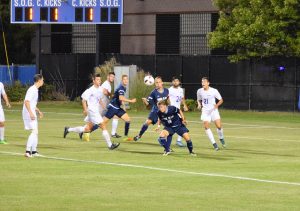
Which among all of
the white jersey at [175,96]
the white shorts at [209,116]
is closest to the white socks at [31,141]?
the white shorts at [209,116]

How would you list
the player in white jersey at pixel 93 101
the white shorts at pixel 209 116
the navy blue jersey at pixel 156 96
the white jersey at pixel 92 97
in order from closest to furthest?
1. the player in white jersey at pixel 93 101
2. the white jersey at pixel 92 97
3. the white shorts at pixel 209 116
4. the navy blue jersey at pixel 156 96

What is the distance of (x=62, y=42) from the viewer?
65812 mm

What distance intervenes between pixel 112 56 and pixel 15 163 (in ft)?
115

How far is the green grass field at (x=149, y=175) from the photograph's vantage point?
16.1m

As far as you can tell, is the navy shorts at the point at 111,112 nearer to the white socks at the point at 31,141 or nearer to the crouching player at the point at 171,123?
the crouching player at the point at 171,123

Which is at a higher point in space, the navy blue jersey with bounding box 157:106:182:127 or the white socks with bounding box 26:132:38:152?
the navy blue jersey with bounding box 157:106:182:127

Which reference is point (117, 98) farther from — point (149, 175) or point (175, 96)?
point (149, 175)

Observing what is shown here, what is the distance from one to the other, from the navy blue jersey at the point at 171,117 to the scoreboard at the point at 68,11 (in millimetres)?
25211

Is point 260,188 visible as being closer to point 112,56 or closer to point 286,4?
point 286,4

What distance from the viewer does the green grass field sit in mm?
16125

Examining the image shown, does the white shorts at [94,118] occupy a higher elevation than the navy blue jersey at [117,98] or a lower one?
lower

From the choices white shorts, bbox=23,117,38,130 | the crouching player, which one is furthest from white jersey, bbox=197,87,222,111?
white shorts, bbox=23,117,38,130

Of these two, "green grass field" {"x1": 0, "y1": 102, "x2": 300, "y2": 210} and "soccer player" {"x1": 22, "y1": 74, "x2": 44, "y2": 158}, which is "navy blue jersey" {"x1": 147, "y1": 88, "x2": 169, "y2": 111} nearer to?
"green grass field" {"x1": 0, "y1": 102, "x2": 300, "y2": 210}

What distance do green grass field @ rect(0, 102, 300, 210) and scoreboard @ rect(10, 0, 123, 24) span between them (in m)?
16.8
